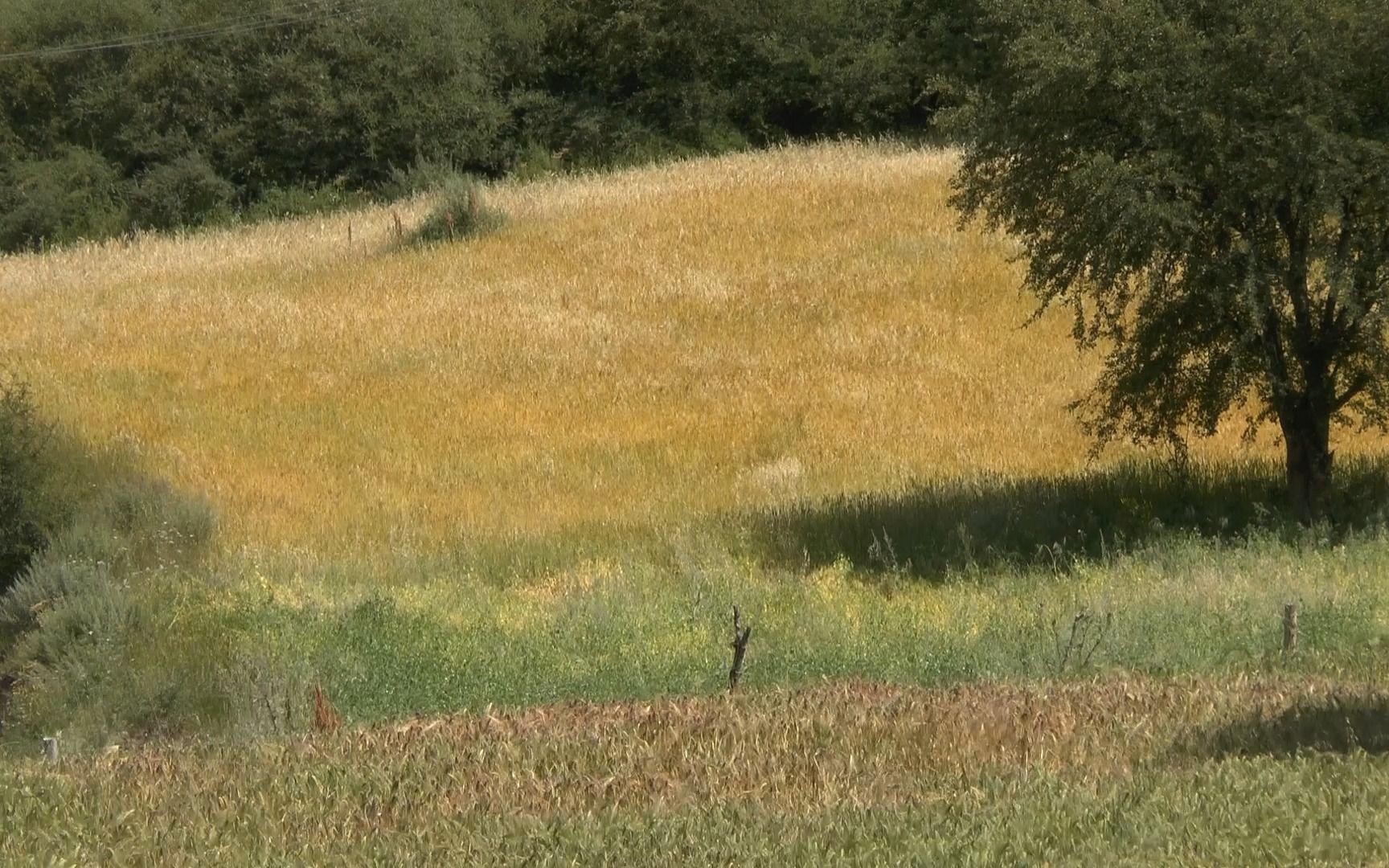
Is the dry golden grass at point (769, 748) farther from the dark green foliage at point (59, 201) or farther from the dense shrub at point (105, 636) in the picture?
the dark green foliage at point (59, 201)

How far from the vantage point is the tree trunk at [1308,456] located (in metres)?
15.0

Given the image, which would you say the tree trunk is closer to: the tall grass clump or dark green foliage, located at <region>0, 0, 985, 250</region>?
the tall grass clump

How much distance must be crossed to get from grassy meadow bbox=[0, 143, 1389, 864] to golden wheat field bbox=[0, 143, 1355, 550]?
4.2 inches

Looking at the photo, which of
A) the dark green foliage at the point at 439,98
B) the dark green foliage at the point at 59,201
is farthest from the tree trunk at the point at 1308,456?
the dark green foliage at the point at 59,201

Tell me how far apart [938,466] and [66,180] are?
148 feet

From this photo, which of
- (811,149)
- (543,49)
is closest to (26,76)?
(543,49)

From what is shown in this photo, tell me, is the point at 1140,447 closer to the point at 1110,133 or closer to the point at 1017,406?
the point at 1017,406

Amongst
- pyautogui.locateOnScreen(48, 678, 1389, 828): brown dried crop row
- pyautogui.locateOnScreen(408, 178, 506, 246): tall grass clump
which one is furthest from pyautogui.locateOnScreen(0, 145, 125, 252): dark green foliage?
pyautogui.locateOnScreen(48, 678, 1389, 828): brown dried crop row

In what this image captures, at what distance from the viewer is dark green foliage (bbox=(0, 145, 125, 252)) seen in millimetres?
55250

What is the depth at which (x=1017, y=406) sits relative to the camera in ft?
A: 68.4

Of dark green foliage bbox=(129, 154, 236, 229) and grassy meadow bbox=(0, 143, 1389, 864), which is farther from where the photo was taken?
dark green foliage bbox=(129, 154, 236, 229)

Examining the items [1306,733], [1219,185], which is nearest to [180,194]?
[1219,185]

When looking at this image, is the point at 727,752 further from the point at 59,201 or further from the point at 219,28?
the point at 219,28

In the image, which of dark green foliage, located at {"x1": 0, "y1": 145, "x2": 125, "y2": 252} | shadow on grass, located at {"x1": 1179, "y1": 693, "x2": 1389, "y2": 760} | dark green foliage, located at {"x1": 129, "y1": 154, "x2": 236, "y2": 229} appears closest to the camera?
shadow on grass, located at {"x1": 1179, "y1": 693, "x2": 1389, "y2": 760}
